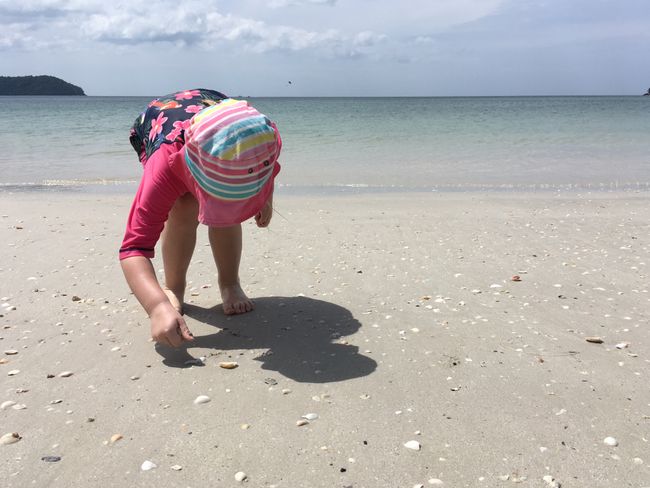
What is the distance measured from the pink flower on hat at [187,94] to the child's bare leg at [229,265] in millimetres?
624

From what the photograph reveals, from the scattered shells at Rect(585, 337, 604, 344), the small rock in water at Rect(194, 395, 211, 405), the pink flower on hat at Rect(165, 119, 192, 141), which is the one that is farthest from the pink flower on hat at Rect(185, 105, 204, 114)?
the scattered shells at Rect(585, 337, 604, 344)

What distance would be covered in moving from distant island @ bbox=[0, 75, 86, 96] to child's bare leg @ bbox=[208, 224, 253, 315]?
121386 millimetres

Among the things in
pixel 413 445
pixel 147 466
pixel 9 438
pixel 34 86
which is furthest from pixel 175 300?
pixel 34 86

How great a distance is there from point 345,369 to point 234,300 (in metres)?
0.86

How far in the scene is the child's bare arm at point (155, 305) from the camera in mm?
2252

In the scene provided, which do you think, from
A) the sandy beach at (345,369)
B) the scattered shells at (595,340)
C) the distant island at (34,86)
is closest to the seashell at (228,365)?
the sandy beach at (345,369)

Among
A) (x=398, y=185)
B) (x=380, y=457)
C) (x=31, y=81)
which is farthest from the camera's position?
(x=31, y=81)

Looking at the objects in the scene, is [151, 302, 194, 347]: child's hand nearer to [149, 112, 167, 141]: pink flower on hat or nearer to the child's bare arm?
the child's bare arm

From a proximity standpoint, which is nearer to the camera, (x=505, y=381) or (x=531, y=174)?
(x=505, y=381)

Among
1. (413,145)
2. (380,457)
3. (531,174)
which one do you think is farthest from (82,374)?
(413,145)

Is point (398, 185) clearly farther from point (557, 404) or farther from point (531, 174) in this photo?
point (557, 404)

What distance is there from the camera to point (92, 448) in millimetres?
1898

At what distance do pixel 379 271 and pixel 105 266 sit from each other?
66.3 inches

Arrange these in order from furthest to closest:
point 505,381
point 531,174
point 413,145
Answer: point 413,145
point 531,174
point 505,381
